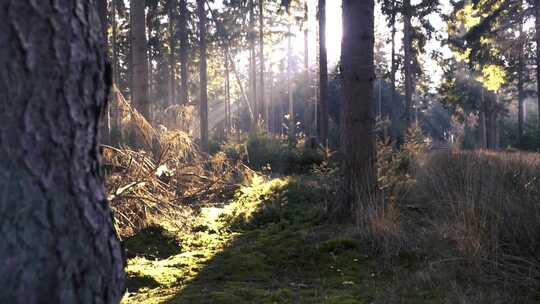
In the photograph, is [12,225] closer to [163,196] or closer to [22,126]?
[22,126]

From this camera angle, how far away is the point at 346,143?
19.0ft

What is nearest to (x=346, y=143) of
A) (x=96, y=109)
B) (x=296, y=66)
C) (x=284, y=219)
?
(x=284, y=219)

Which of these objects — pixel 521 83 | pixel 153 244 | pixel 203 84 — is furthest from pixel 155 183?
pixel 521 83

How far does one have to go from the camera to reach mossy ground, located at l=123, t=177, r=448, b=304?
308 centimetres

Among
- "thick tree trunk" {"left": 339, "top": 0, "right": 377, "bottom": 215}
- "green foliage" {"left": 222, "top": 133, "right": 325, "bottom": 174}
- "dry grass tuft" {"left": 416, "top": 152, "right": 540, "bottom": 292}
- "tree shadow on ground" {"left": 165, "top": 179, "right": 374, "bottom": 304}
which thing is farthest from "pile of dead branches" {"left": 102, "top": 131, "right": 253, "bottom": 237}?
"green foliage" {"left": 222, "top": 133, "right": 325, "bottom": 174}

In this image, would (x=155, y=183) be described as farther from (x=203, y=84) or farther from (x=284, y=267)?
(x=203, y=84)

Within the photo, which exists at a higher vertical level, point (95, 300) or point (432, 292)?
point (95, 300)

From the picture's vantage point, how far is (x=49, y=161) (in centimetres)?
121

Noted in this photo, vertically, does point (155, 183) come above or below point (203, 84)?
below

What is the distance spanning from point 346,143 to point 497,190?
1.98 metres

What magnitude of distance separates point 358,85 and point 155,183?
2.62 m

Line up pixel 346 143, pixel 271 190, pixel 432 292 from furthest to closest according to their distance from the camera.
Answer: pixel 271 190 → pixel 346 143 → pixel 432 292

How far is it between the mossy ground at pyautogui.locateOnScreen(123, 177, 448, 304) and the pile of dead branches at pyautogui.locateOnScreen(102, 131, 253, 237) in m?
0.23

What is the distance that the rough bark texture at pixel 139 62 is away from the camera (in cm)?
941
